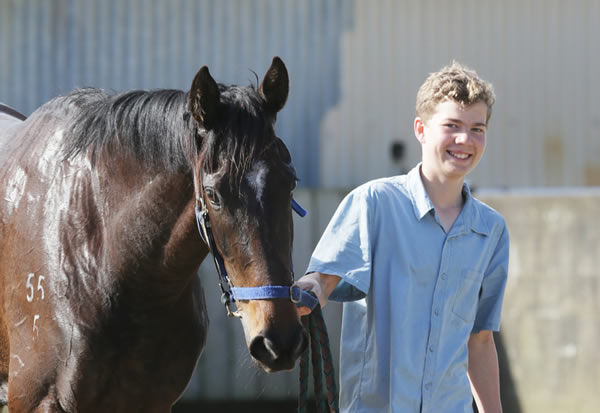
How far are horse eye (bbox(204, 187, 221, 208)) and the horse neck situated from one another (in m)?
0.16

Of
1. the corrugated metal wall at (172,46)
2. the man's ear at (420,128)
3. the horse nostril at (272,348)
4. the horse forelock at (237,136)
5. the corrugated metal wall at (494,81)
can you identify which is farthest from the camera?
the corrugated metal wall at (494,81)

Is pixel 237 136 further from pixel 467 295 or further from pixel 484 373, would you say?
pixel 484 373

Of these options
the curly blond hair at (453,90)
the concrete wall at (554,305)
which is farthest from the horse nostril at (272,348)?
the concrete wall at (554,305)

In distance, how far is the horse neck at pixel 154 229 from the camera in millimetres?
2191

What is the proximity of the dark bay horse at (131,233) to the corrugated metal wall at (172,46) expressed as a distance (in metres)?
3.61

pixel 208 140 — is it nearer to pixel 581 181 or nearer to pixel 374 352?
pixel 374 352

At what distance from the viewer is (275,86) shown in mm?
2150

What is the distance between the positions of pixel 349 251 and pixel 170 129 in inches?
25.3

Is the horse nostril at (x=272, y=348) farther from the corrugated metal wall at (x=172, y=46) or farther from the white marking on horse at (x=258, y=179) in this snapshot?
A: the corrugated metal wall at (x=172, y=46)

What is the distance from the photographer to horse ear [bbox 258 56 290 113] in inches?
84.0

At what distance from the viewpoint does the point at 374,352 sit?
219 centimetres

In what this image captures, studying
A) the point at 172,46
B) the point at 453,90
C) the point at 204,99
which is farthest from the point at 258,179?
the point at 172,46

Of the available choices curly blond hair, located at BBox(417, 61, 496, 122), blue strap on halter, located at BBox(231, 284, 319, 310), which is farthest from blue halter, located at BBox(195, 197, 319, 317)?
curly blond hair, located at BBox(417, 61, 496, 122)

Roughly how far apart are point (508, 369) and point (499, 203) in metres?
1.03
